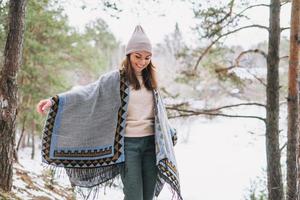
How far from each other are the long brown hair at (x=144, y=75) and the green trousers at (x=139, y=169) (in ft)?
1.08

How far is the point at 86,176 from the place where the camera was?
7.76 feet

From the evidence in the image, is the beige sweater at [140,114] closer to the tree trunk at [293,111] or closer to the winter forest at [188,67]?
the winter forest at [188,67]

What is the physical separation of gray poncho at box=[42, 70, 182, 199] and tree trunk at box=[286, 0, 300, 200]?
2469 mm

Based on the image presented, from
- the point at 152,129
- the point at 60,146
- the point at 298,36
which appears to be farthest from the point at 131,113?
the point at 298,36

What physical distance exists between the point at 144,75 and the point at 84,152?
0.63 meters

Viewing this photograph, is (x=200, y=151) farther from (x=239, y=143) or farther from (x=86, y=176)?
(x=86, y=176)

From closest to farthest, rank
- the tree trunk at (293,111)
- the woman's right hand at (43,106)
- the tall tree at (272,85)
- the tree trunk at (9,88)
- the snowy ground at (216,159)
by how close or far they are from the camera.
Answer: the woman's right hand at (43,106) → the tree trunk at (9,88) → the tree trunk at (293,111) → the tall tree at (272,85) → the snowy ground at (216,159)

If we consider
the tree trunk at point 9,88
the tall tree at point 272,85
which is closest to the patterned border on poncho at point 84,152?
the tree trunk at point 9,88

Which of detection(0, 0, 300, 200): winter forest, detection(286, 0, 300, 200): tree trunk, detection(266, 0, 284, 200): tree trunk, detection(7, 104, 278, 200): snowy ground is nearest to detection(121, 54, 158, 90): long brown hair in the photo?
detection(0, 0, 300, 200): winter forest

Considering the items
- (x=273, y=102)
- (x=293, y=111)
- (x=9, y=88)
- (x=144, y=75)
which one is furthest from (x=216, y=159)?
(x=144, y=75)

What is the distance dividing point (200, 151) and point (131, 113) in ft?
56.3

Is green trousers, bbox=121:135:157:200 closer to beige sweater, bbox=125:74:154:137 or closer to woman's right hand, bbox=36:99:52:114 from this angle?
beige sweater, bbox=125:74:154:137

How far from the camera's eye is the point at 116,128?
2238mm

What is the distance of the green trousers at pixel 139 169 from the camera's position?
7.18 ft
